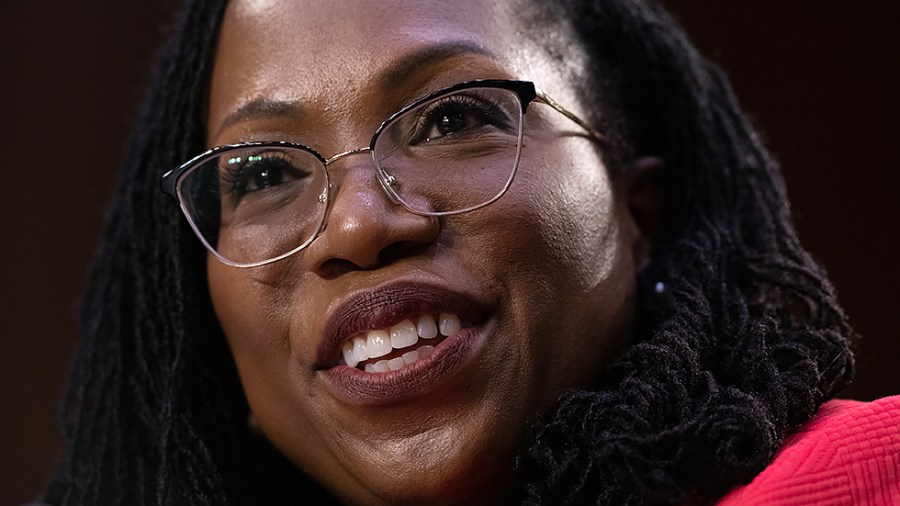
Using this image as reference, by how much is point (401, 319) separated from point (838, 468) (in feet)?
1.47

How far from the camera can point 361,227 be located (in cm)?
109

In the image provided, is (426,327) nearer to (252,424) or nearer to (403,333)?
(403,333)

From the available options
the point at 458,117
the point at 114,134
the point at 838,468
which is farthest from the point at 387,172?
the point at 114,134

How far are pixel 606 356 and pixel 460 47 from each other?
0.39 m

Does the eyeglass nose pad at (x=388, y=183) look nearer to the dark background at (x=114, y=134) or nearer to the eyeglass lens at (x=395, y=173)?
the eyeglass lens at (x=395, y=173)

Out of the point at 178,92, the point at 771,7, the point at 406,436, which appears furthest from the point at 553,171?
the point at 771,7

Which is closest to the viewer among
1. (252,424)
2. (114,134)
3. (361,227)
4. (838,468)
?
(838,468)

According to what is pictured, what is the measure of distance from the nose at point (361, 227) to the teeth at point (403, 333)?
68 millimetres

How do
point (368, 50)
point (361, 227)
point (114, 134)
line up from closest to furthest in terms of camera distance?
1. point (361, 227)
2. point (368, 50)
3. point (114, 134)

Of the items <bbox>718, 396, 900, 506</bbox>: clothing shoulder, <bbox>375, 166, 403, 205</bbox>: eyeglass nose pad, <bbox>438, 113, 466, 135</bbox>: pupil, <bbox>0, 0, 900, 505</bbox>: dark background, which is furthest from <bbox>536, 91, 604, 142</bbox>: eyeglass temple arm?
<bbox>0, 0, 900, 505</bbox>: dark background

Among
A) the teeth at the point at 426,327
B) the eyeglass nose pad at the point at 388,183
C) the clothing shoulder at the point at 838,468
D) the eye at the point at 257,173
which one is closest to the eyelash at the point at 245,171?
the eye at the point at 257,173

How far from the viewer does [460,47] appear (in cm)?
122

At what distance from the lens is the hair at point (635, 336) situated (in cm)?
104

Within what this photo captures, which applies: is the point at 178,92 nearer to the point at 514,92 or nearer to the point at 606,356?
the point at 514,92
